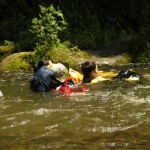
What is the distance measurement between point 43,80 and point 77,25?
698 centimetres

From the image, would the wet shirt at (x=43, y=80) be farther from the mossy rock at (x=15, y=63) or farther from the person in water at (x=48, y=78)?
the mossy rock at (x=15, y=63)

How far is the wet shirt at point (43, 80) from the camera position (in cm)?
848

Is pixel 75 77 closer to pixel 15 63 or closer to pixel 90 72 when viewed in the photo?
A: pixel 90 72

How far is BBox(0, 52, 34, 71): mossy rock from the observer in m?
11.8

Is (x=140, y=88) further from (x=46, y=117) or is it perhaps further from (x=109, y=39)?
(x=109, y=39)

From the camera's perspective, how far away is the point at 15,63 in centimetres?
1186

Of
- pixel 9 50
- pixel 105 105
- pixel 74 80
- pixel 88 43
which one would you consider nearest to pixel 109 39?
pixel 88 43

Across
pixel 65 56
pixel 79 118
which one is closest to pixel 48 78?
pixel 79 118

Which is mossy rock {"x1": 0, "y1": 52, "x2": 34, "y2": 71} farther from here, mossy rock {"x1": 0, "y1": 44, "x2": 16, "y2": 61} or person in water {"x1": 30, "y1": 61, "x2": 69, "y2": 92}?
person in water {"x1": 30, "y1": 61, "x2": 69, "y2": 92}

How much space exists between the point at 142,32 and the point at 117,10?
2.99 meters

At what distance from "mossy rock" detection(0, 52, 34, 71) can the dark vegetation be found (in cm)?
49

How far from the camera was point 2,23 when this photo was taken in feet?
50.5

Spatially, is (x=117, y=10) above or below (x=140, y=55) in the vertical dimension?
above

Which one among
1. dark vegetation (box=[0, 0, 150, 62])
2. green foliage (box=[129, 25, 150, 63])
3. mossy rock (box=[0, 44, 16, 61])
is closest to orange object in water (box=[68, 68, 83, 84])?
dark vegetation (box=[0, 0, 150, 62])
